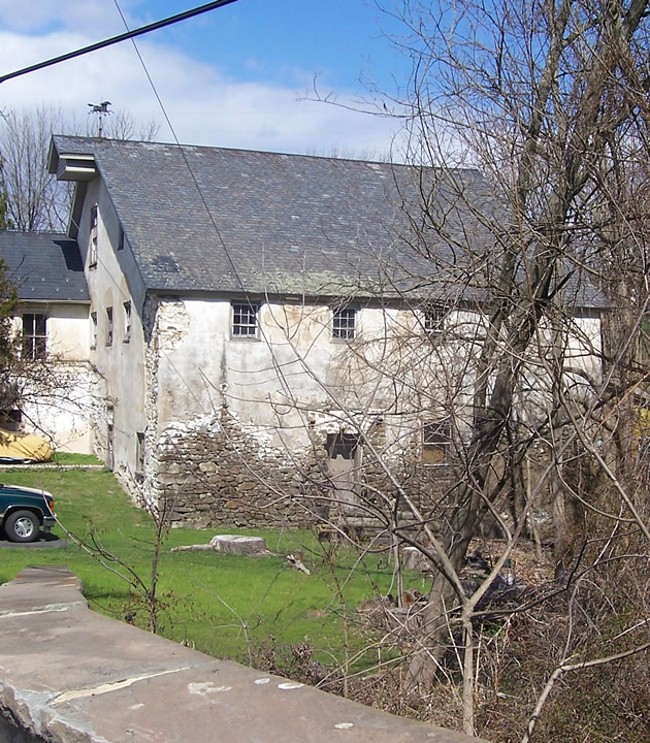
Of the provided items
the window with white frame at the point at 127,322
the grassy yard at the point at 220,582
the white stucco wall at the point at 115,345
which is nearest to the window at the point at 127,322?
the window with white frame at the point at 127,322

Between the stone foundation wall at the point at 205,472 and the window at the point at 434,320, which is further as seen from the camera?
the stone foundation wall at the point at 205,472

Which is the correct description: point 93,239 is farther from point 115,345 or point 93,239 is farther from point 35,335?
point 115,345

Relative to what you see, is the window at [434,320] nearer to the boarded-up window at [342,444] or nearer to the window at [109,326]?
the boarded-up window at [342,444]

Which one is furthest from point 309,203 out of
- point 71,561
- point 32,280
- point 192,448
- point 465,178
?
point 465,178

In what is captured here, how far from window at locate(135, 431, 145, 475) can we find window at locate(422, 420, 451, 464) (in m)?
16.6

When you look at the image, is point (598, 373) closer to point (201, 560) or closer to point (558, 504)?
point (558, 504)

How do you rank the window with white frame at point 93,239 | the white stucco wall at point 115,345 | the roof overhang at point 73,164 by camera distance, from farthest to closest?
the window with white frame at point 93,239 → the roof overhang at point 73,164 → the white stucco wall at point 115,345

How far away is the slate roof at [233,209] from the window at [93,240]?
163 centimetres

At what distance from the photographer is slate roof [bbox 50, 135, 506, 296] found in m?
22.5

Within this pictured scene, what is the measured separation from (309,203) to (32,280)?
32.2 ft

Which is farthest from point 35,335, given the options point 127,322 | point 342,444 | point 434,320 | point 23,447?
point 434,320

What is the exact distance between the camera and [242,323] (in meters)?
23.1

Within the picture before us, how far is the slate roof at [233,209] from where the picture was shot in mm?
22500

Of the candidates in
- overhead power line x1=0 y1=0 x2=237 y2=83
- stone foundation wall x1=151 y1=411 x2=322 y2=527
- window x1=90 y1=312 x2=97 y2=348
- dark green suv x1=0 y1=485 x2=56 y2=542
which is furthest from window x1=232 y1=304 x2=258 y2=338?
overhead power line x1=0 y1=0 x2=237 y2=83
